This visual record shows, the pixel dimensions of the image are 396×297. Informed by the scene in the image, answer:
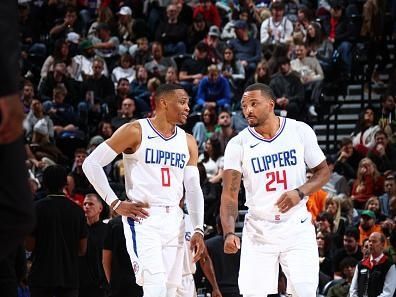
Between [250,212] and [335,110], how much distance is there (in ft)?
27.8

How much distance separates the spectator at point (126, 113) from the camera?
1673 centimetres

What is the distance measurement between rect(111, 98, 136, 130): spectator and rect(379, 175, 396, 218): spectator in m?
4.61

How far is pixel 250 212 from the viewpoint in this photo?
8.57m

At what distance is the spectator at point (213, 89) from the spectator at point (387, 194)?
143 inches

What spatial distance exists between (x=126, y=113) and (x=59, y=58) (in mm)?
2513

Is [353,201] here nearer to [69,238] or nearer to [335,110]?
[335,110]

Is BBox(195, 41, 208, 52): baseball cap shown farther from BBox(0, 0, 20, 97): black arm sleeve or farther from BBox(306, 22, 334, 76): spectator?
BBox(0, 0, 20, 97): black arm sleeve

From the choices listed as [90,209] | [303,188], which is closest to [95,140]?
[90,209]

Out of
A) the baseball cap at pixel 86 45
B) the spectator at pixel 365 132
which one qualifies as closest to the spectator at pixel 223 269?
the spectator at pixel 365 132

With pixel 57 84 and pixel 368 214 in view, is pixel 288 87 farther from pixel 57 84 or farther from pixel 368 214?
pixel 57 84

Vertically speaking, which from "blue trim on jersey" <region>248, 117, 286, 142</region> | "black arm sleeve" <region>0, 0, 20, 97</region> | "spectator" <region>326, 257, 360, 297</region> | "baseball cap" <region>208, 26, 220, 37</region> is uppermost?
"black arm sleeve" <region>0, 0, 20, 97</region>

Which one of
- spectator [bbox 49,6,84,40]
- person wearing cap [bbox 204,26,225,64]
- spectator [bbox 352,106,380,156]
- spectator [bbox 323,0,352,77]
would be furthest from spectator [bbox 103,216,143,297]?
spectator [bbox 49,6,84,40]

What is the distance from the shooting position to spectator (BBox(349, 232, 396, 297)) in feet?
37.0

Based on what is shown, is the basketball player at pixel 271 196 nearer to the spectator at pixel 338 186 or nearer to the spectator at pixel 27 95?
the spectator at pixel 338 186
